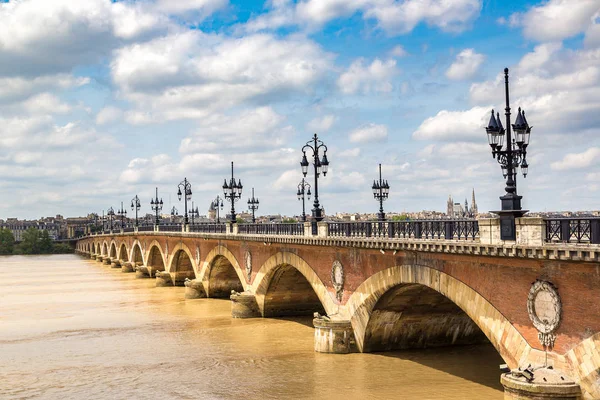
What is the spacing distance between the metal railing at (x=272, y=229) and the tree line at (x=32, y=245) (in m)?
113

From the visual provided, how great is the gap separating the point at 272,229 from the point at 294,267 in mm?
3406

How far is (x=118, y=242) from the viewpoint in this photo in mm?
90438

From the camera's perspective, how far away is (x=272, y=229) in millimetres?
33250

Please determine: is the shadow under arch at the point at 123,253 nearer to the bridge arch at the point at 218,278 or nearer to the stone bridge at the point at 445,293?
the bridge arch at the point at 218,278

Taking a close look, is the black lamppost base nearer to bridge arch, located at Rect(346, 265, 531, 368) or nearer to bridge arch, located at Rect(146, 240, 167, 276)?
A: bridge arch, located at Rect(346, 265, 531, 368)

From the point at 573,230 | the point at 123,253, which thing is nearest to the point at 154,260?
the point at 123,253

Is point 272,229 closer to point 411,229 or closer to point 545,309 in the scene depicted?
point 411,229

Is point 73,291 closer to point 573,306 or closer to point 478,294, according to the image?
point 478,294

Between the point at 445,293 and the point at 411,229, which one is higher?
the point at 411,229

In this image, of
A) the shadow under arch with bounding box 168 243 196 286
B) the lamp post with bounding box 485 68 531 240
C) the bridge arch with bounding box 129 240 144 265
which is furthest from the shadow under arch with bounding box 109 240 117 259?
the lamp post with bounding box 485 68 531 240

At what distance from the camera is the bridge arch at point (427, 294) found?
16266 mm

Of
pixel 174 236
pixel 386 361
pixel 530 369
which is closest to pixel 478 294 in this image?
pixel 530 369

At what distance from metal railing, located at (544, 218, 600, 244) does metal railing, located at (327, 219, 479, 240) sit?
2823 mm

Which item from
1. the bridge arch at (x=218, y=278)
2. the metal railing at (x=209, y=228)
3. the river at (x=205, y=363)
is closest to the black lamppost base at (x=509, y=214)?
the river at (x=205, y=363)
